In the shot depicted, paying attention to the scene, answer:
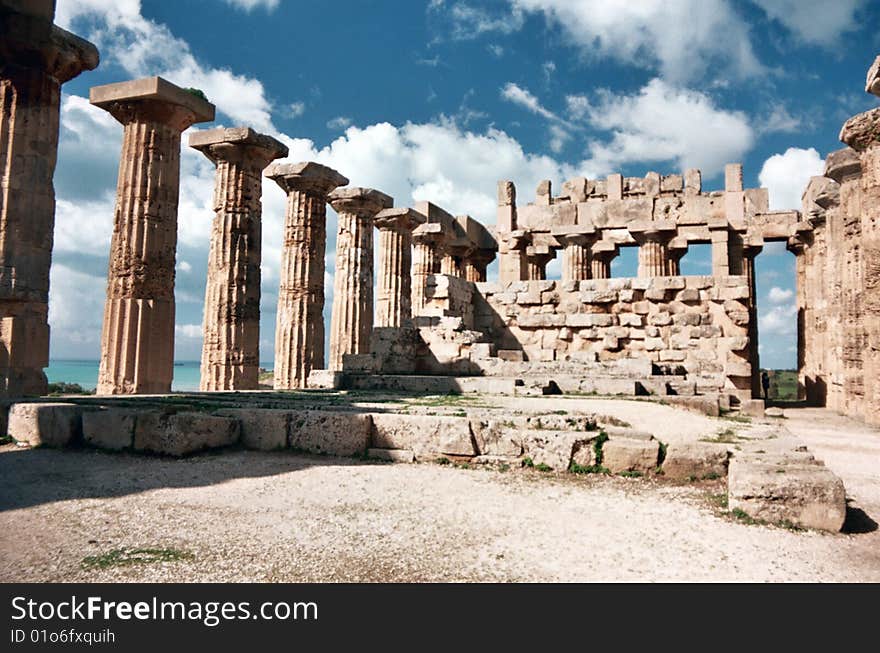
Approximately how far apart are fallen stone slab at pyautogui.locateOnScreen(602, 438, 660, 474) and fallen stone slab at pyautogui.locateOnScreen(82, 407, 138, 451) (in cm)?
503

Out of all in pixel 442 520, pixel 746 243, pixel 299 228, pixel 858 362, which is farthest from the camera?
pixel 746 243

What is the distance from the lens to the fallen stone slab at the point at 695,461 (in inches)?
198

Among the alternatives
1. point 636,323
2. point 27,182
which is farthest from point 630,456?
point 27,182

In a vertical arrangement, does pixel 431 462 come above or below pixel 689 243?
below

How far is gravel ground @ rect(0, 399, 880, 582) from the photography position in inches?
117

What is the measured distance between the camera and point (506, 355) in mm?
12891

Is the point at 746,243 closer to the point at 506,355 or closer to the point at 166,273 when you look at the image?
the point at 506,355

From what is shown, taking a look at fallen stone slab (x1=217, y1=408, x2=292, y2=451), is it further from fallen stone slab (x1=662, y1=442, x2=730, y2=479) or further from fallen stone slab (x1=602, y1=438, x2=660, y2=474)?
fallen stone slab (x1=662, y1=442, x2=730, y2=479)

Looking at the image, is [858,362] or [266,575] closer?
[266,575]

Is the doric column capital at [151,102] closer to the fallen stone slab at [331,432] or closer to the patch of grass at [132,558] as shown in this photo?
the fallen stone slab at [331,432]

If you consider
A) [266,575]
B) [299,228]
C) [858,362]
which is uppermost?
[299,228]

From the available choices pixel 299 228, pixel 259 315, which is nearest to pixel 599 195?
pixel 299 228

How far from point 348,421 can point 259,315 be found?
32.4ft

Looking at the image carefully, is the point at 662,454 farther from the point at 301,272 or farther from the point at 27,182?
the point at 301,272
